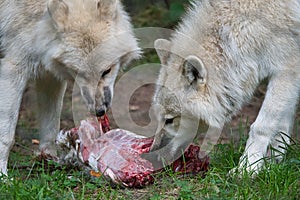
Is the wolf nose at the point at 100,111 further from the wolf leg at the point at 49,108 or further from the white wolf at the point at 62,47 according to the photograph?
the wolf leg at the point at 49,108

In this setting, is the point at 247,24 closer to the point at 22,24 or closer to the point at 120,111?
the point at 22,24

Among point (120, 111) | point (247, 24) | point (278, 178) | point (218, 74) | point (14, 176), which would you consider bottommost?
point (120, 111)

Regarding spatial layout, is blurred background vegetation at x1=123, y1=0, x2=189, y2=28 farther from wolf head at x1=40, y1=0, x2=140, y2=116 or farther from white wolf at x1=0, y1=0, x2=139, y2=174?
wolf head at x1=40, y1=0, x2=140, y2=116

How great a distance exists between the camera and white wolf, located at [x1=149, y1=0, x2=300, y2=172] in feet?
17.2

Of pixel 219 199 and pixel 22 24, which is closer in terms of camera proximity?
pixel 219 199

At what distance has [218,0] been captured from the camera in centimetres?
548

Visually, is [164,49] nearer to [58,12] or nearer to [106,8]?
[106,8]

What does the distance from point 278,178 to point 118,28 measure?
6.21ft

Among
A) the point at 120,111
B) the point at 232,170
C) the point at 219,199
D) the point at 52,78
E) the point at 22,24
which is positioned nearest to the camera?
the point at 219,199

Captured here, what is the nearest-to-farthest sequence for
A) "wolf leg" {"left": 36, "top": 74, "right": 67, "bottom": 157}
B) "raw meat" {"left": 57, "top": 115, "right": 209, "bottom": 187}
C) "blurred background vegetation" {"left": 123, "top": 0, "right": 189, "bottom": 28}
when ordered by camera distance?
"raw meat" {"left": 57, "top": 115, "right": 209, "bottom": 187} → "wolf leg" {"left": 36, "top": 74, "right": 67, "bottom": 157} → "blurred background vegetation" {"left": 123, "top": 0, "right": 189, "bottom": 28}

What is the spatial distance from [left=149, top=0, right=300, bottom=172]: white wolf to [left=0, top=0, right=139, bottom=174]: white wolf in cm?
50

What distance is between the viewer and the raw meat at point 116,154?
16.5ft

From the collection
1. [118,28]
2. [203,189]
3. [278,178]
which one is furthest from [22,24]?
[278,178]

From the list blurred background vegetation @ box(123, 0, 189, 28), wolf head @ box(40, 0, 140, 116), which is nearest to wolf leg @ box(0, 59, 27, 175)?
wolf head @ box(40, 0, 140, 116)
